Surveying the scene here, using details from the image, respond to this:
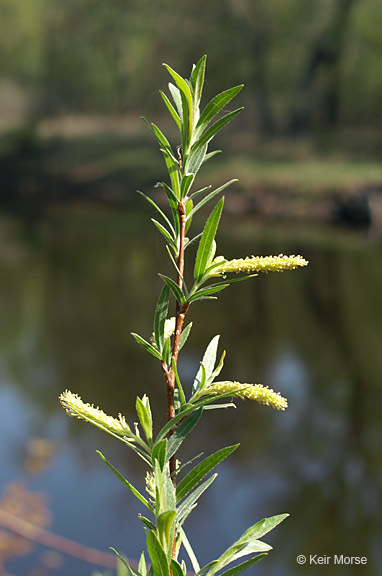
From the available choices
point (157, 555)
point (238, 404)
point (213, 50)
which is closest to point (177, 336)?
point (157, 555)

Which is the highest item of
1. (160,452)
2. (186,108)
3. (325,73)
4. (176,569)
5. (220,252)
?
(325,73)

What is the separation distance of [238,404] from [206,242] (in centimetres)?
572

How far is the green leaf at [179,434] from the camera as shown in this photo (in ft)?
2.30

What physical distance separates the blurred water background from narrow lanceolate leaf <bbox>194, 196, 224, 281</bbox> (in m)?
0.42

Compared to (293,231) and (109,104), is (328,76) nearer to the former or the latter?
(109,104)

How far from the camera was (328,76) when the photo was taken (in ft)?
66.8

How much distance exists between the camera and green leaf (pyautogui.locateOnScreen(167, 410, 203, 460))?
70 cm

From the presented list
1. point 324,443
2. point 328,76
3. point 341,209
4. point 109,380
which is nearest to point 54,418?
point 109,380

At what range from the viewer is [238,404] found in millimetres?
6359

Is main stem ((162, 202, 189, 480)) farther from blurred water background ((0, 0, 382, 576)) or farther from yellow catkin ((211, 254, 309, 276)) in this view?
blurred water background ((0, 0, 382, 576))

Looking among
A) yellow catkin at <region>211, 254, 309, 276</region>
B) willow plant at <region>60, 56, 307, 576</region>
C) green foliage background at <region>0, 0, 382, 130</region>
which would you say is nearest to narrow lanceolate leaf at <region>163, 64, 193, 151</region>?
willow plant at <region>60, 56, 307, 576</region>

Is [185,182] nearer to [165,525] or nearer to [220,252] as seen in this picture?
[165,525]

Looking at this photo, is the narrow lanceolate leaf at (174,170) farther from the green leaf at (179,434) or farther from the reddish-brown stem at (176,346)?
the green leaf at (179,434)

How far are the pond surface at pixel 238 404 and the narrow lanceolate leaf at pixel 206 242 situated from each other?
2.85ft
